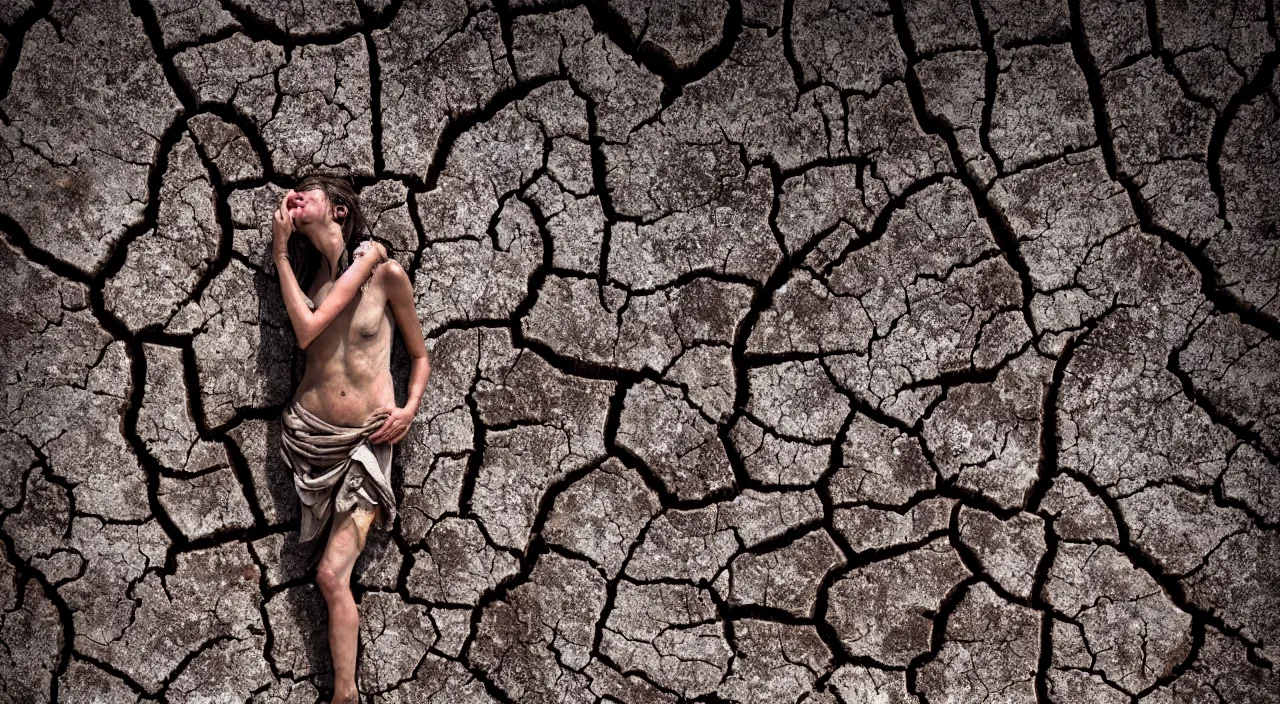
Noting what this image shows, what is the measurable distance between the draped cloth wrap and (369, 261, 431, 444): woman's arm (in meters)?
0.03

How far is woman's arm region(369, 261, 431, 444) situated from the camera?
2.89 meters

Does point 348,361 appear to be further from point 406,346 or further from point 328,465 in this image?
→ point 328,465

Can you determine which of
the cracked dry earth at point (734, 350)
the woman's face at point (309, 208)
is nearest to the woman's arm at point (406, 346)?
the cracked dry earth at point (734, 350)

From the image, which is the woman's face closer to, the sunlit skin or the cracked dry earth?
the sunlit skin

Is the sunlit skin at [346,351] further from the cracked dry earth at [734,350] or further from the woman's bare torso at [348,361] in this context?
the cracked dry earth at [734,350]

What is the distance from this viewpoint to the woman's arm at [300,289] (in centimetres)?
277

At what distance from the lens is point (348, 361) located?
113 inches

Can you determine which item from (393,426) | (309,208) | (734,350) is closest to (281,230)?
(309,208)

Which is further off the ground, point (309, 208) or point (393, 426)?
point (309, 208)

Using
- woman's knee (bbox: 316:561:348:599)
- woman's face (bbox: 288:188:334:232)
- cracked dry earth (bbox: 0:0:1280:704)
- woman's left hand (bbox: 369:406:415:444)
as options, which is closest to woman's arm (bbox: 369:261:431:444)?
woman's left hand (bbox: 369:406:415:444)

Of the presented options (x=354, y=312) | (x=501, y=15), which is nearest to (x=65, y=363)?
(x=354, y=312)

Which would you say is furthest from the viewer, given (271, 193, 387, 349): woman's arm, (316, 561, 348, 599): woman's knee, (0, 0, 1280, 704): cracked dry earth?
(0, 0, 1280, 704): cracked dry earth

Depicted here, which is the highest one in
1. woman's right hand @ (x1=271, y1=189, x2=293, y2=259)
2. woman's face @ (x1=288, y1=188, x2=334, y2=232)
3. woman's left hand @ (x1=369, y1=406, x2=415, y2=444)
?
woman's face @ (x1=288, y1=188, x2=334, y2=232)

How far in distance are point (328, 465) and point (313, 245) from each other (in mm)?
666
